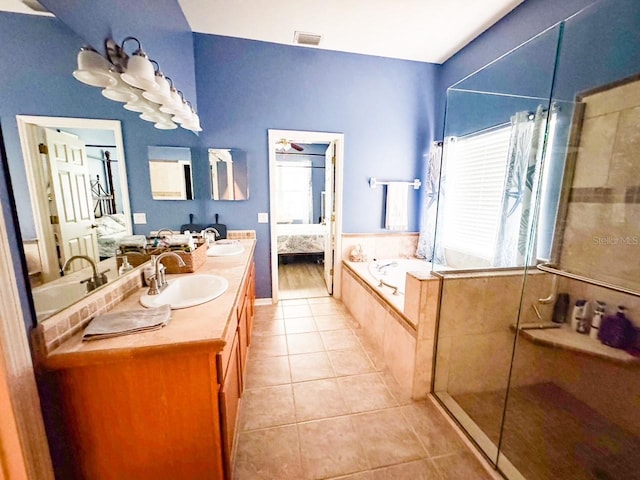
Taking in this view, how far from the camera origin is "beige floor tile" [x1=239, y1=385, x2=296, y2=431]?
1.57 meters

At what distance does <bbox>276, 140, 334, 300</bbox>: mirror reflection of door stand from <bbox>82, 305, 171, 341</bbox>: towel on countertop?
2432 mm

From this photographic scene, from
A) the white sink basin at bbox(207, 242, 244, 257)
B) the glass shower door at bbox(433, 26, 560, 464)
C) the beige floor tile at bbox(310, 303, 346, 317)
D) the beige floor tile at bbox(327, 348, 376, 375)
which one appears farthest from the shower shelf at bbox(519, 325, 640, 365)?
the white sink basin at bbox(207, 242, 244, 257)

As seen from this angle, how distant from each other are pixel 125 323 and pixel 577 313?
259 cm

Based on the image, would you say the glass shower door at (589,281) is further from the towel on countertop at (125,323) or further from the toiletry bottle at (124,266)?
the toiletry bottle at (124,266)

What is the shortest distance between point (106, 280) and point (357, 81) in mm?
3181

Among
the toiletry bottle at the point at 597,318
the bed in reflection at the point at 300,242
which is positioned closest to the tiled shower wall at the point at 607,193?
the toiletry bottle at the point at 597,318

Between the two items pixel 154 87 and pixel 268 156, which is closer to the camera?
pixel 154 87

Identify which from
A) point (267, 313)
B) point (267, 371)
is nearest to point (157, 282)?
point (267, 371)

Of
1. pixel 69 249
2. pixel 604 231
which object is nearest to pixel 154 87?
pixel 69 249

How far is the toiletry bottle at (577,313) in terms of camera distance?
1.68 m

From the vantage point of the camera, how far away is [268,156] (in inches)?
120

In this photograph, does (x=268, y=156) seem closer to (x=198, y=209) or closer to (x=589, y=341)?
(x=198, y=209)

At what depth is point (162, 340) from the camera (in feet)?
3.11

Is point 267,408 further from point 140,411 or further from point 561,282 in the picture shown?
point 561,282
